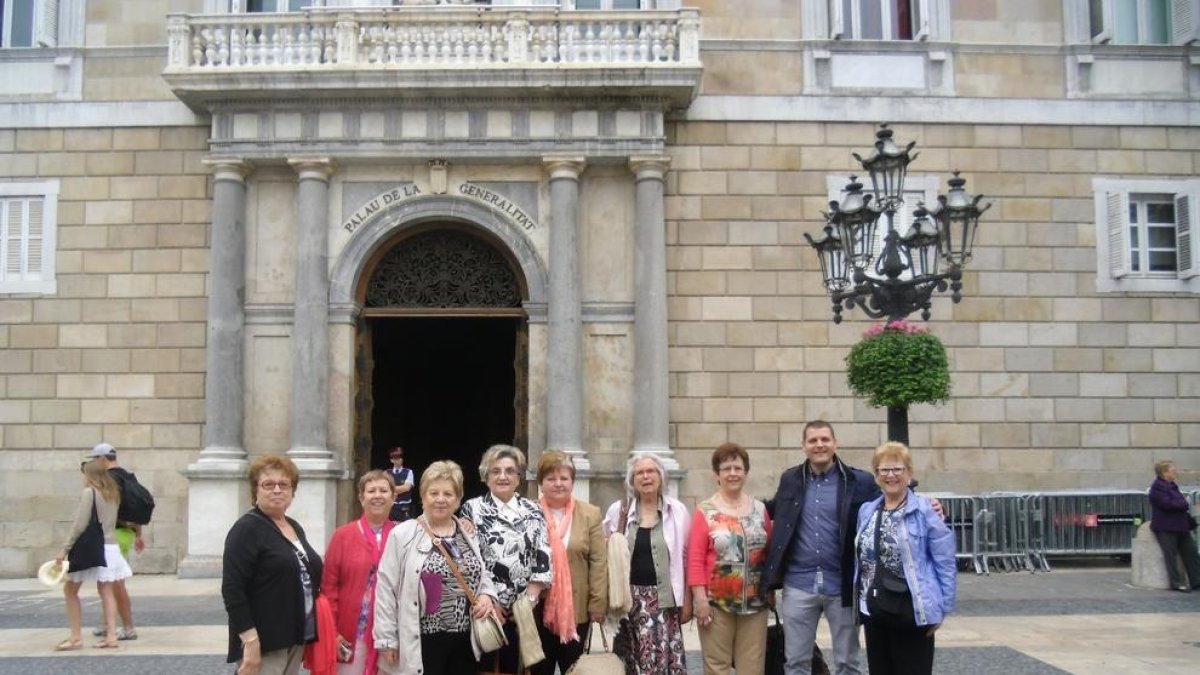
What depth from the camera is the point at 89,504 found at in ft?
35.4

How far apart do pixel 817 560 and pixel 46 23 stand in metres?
15.0

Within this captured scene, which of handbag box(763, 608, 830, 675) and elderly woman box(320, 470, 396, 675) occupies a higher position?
elderly woman box(320, 470, 396, 675)

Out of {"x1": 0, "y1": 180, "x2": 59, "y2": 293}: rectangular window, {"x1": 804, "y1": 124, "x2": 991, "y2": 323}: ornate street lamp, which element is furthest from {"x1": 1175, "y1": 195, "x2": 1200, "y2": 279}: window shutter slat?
{"x1": 0, "y1": 180, "x2": 59, "y2": 293}: rectangular window

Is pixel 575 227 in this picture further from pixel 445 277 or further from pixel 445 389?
pixel 445 389

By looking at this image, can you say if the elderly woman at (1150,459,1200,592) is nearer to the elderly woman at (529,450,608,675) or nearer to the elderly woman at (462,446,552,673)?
the elderly woman at (529,450,608,675)

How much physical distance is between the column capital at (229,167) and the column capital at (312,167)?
2.10 feet

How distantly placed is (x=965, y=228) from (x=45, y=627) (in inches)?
393

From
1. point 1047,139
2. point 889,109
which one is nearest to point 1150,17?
point 1047,139

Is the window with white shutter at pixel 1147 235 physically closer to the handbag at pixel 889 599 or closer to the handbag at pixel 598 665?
the handbag at pixel 889 599

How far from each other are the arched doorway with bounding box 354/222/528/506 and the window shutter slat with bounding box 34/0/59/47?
578 centimetres

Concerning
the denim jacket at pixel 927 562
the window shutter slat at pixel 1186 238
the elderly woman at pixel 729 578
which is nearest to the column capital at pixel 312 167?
the elderly woman at pixel 729 578

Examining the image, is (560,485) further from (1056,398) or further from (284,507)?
(1056,398)

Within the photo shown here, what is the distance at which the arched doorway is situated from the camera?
56.5ft

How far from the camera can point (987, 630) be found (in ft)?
37.7
